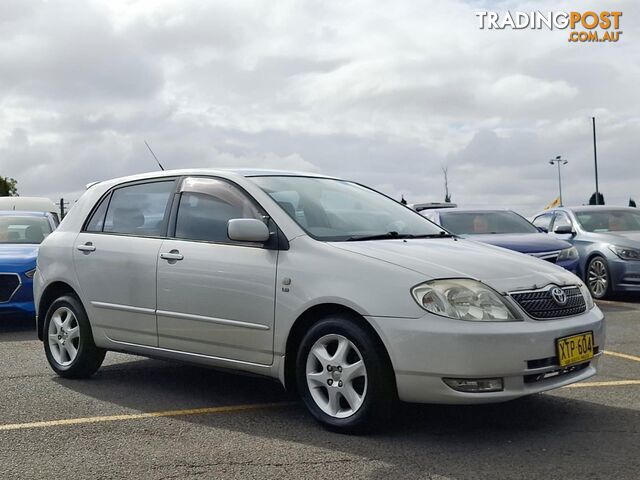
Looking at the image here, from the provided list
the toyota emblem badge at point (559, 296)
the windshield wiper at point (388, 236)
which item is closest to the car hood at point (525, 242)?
the windshield wiper at point (388, 236)

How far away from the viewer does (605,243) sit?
1277cm

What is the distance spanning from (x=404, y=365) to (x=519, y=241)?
729 centimetres

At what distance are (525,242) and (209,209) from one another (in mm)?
6670

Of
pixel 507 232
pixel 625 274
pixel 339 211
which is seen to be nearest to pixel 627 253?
pixel 625 274

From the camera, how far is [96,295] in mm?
6410

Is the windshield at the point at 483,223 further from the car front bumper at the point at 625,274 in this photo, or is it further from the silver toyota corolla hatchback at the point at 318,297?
the silver toyota corolla hatchback at the point at 318,297

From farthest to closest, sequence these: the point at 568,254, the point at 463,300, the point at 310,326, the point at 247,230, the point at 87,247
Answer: the point at 568,254
the point at 87,247
the point at 247,230
the point at 310,326
the point at 463,300

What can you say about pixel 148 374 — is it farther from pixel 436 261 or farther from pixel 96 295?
pixel 436 261

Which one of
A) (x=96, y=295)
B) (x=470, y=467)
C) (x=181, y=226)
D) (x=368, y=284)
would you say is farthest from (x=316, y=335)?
(x=96, y=295)

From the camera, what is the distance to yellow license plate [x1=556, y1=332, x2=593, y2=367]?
4.72m

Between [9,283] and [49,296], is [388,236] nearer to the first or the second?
[49,296]

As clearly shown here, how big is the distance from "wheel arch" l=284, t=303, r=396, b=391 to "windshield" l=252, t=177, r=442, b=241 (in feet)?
1.53

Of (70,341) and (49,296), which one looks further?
(49,296)

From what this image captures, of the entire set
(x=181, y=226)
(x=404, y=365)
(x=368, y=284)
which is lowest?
(x=404, y=365)
